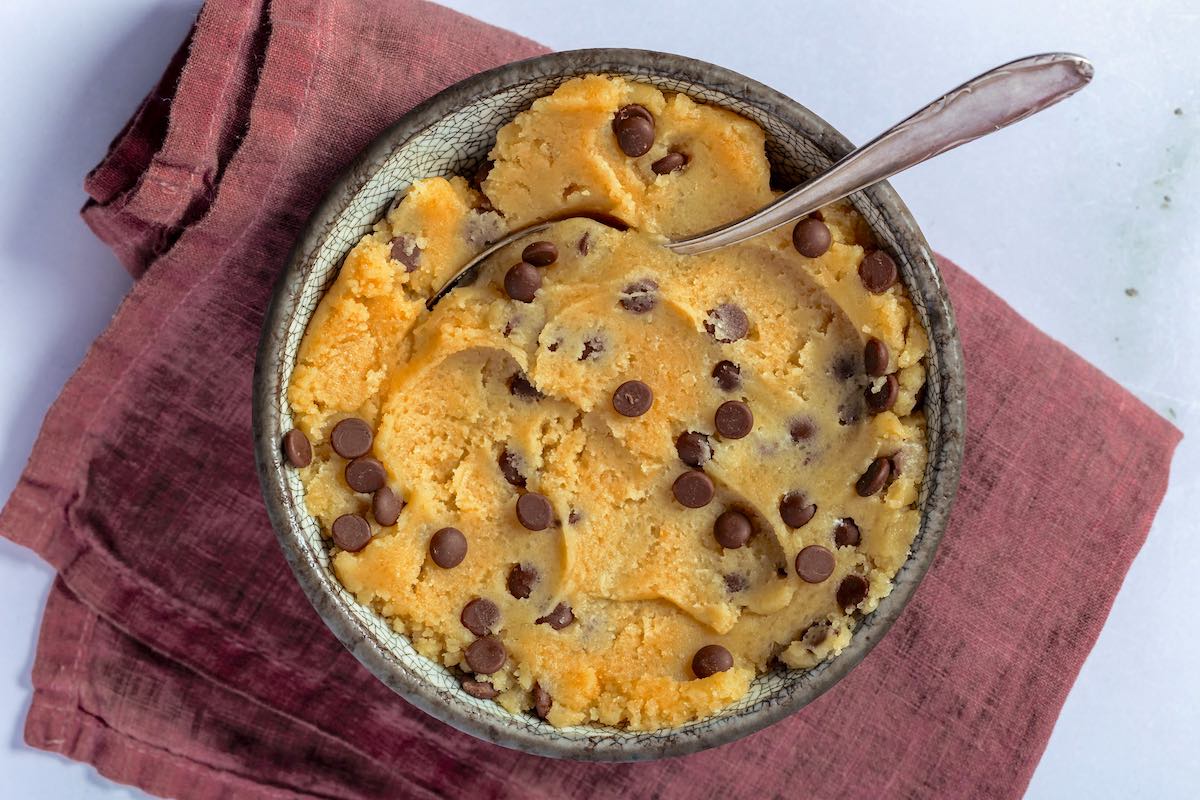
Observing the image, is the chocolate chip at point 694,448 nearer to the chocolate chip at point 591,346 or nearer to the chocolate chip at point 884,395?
the chocolate chip at point 591,346

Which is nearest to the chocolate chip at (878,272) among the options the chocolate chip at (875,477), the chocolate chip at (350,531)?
the chocolate chip at (875,477)

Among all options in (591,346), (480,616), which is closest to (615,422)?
(591,346)

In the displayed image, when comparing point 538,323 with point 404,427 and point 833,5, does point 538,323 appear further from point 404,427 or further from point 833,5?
point 833,5

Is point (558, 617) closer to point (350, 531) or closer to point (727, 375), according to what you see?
point (350, 531)

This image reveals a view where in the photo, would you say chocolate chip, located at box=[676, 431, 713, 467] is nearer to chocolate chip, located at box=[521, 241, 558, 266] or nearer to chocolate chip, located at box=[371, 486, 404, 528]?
chocolate chip, located at box=[521, 241, 558, 266]

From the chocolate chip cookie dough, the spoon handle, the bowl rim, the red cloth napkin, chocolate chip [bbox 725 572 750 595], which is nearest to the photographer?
the spoon handle

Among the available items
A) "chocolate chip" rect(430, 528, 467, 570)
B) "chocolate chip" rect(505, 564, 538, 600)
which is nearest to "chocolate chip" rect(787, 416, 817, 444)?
"chocolate chip" rect(505, 564, 538, 600)

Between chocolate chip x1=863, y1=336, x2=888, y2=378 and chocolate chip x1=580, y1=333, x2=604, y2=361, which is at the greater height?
chocolate chip x1=863, y1=336, x2=888, y2=378
